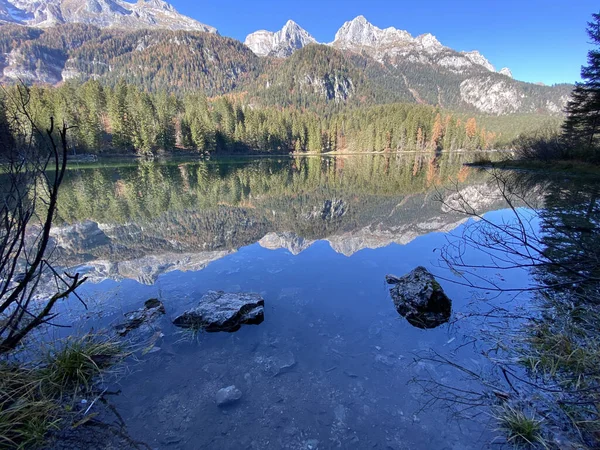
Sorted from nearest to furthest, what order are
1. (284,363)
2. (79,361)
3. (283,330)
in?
1. (79,361)
2. (284,363)
3. (283,330)

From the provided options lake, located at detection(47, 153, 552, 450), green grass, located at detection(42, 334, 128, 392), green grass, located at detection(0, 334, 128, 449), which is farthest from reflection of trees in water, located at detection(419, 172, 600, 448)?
green grass, located at detection(42, 334, 128, 392)

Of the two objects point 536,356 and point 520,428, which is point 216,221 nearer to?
point 536,356

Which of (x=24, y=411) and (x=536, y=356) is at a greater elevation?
(x=24, y=411)

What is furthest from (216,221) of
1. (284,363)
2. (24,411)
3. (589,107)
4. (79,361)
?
(589,107)

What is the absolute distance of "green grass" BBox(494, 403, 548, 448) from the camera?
11.4 ft

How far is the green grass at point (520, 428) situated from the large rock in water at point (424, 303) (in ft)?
7.95

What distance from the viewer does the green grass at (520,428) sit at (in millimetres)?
3480

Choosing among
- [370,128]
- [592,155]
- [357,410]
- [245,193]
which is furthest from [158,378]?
[370,128]

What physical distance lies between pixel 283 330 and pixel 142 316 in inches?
127

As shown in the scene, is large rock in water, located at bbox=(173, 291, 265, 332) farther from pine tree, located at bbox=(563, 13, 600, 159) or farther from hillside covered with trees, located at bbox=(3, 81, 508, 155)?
hillside covered with trees, located at bbox=(3, 81, 508, 155)

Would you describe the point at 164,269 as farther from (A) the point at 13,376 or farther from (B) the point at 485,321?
(B) the point at 485,321

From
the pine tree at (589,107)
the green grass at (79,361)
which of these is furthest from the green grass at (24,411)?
the pine tree at (589,107)

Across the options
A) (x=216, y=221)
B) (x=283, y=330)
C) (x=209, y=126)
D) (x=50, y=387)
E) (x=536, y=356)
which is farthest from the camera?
(x=209, y=126)

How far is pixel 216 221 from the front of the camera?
14734 millimetres
